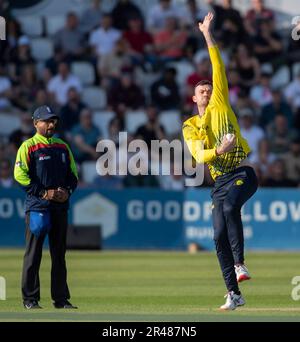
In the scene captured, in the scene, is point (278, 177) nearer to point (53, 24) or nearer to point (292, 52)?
point (292, 52)

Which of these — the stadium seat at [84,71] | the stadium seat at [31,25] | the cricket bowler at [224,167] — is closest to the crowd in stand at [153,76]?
the stadium seat at [84,71]

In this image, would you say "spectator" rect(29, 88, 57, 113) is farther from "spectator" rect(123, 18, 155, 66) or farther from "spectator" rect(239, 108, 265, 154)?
"spectator" rect(239, 108, 265, 154)

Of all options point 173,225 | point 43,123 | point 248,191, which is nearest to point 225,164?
point 248,191

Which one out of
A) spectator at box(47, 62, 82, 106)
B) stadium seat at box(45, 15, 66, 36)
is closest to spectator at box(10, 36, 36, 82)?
spectator at box(47, 62, 82, 106)

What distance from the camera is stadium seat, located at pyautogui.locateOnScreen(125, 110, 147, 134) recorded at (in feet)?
91.0

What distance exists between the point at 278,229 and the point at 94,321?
1356 cm

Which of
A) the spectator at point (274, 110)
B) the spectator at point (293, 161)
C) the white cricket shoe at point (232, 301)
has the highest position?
the spectator at point (274, 110)

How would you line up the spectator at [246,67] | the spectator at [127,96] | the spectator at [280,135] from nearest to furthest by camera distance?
the spectator at [280,135] < the spectator at [127,96] < the spectator at [246,67]

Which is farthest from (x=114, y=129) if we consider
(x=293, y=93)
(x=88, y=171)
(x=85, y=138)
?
(x=293, y=93)

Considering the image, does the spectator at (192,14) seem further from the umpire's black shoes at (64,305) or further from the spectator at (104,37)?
the umpire's black shoes at (64,305)

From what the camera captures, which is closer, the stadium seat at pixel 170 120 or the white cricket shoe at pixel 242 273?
the white cricket shoe at pixel 242 273

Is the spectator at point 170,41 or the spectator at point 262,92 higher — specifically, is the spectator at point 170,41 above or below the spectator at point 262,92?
above

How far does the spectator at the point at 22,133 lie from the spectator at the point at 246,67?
518 cm

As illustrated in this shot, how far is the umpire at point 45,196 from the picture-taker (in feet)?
46.1
